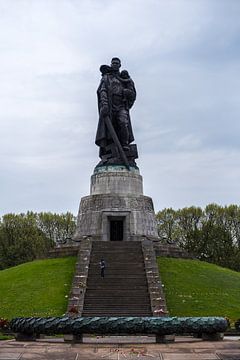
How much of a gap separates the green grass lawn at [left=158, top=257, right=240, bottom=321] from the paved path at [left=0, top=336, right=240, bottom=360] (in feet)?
34.7

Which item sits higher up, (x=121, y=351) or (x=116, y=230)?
(x=116, y=230)

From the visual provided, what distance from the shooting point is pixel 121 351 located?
15.6 m

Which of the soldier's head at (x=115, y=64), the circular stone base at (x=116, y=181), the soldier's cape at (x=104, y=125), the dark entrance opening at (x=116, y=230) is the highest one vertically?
the soldier's head at (x=115, y=64)

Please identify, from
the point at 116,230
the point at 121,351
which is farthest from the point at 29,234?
the point at 121,351

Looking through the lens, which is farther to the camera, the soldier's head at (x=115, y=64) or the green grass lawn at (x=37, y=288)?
the soldier's head at (x=115, y=64)

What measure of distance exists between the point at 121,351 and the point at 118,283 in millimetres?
14681

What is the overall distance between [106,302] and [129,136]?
19.4 metres

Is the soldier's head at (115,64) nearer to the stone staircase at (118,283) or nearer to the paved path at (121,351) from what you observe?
the stone staircase at (118,283)

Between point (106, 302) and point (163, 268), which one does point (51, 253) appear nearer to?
point (163, 268)

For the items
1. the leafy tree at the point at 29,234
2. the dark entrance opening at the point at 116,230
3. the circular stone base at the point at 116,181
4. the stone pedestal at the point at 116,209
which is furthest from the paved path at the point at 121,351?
the leafy tree at the point at 29,234

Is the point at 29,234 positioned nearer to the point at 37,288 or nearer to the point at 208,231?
the point at 208,231

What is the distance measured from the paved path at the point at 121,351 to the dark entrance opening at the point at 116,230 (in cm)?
2429

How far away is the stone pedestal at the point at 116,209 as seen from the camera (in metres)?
41.3

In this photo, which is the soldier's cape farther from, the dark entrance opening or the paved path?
the paved path
